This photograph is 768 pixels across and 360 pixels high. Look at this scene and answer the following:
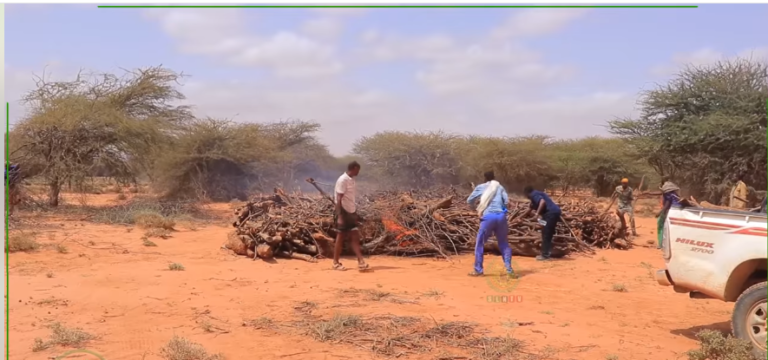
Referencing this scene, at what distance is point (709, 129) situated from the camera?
64.5 ft

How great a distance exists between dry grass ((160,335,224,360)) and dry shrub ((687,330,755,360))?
3.84 meters

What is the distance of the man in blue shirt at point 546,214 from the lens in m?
10.3

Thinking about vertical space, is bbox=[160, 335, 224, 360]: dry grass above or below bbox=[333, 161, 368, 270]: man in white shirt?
below

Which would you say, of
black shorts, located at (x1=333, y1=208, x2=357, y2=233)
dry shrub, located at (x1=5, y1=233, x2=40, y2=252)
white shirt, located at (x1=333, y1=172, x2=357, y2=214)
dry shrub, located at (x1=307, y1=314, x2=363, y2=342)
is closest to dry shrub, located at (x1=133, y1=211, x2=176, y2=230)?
dry shrub, located at (x1=5, y1=233, x2=40, y2=252)

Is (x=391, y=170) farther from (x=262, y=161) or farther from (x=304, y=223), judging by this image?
(x=304, y=223)

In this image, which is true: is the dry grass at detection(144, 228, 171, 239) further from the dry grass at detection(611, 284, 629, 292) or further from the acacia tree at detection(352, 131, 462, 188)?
the acacia tree at detection(352, 131, 462, 188)

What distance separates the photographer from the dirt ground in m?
5.47

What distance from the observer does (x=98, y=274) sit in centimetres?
844

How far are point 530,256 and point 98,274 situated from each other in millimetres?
7054

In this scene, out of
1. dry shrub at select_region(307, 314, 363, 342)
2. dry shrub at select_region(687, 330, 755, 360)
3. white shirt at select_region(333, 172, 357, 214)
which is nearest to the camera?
dry shrub at select_region(687, 330, 755, 360)

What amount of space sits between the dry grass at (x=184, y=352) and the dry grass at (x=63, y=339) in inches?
30.9

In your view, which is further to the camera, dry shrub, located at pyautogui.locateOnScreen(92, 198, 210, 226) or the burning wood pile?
dry shrub, located at pyautogui.locateOnScreen(92, 198, 210, 226)

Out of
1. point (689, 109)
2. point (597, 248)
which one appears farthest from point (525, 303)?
point (689, 109)

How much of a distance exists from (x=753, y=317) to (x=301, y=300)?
14.9 ft
